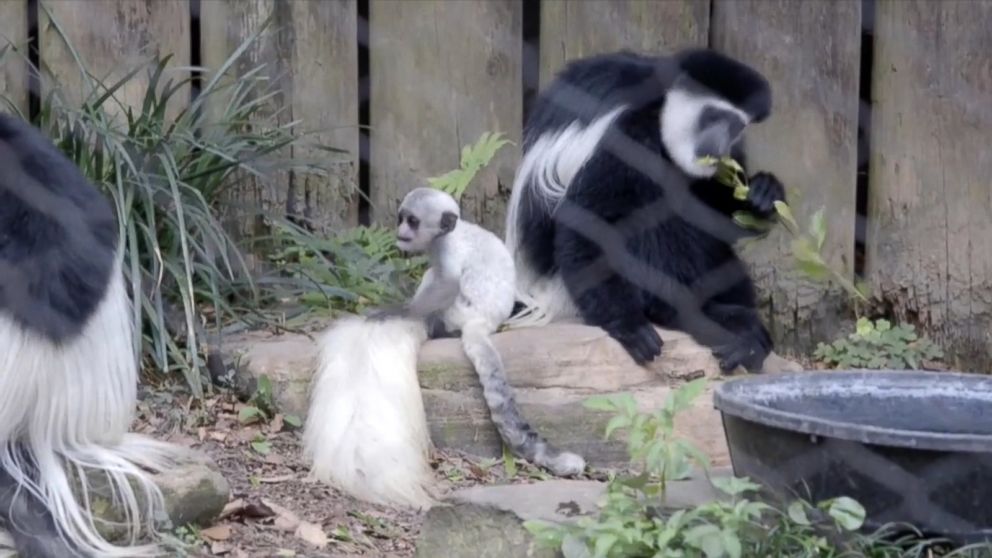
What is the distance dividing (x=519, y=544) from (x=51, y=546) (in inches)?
18.5

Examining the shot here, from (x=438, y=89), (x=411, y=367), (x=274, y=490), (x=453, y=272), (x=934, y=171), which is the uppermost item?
(x=438, y=89)

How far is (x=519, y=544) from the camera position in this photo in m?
1.61

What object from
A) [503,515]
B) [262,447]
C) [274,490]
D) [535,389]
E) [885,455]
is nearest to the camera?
[885,455]

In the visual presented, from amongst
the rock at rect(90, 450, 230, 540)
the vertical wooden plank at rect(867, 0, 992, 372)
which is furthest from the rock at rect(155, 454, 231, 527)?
the vertical wooden plank at rect(867, 0, 992, 372)

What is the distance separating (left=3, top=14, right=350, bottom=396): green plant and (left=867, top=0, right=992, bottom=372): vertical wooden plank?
85 cm

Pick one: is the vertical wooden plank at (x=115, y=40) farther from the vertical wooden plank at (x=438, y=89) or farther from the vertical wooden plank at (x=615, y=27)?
the vertical wooden plank at (x=615, y=27)

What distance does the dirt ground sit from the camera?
182 centimetres

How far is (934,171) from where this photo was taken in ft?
8.19

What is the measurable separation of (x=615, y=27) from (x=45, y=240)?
1183 millimetres

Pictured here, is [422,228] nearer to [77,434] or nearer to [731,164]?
[731,164]

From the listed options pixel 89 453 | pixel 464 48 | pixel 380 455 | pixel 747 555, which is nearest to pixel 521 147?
pixel 464 48

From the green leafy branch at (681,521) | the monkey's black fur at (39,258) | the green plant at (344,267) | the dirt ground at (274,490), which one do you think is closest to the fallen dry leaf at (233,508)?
the dirt ground at (274,490)

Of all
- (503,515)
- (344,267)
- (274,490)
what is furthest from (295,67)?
(503,515)

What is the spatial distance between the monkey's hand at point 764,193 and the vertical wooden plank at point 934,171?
0.22 m
